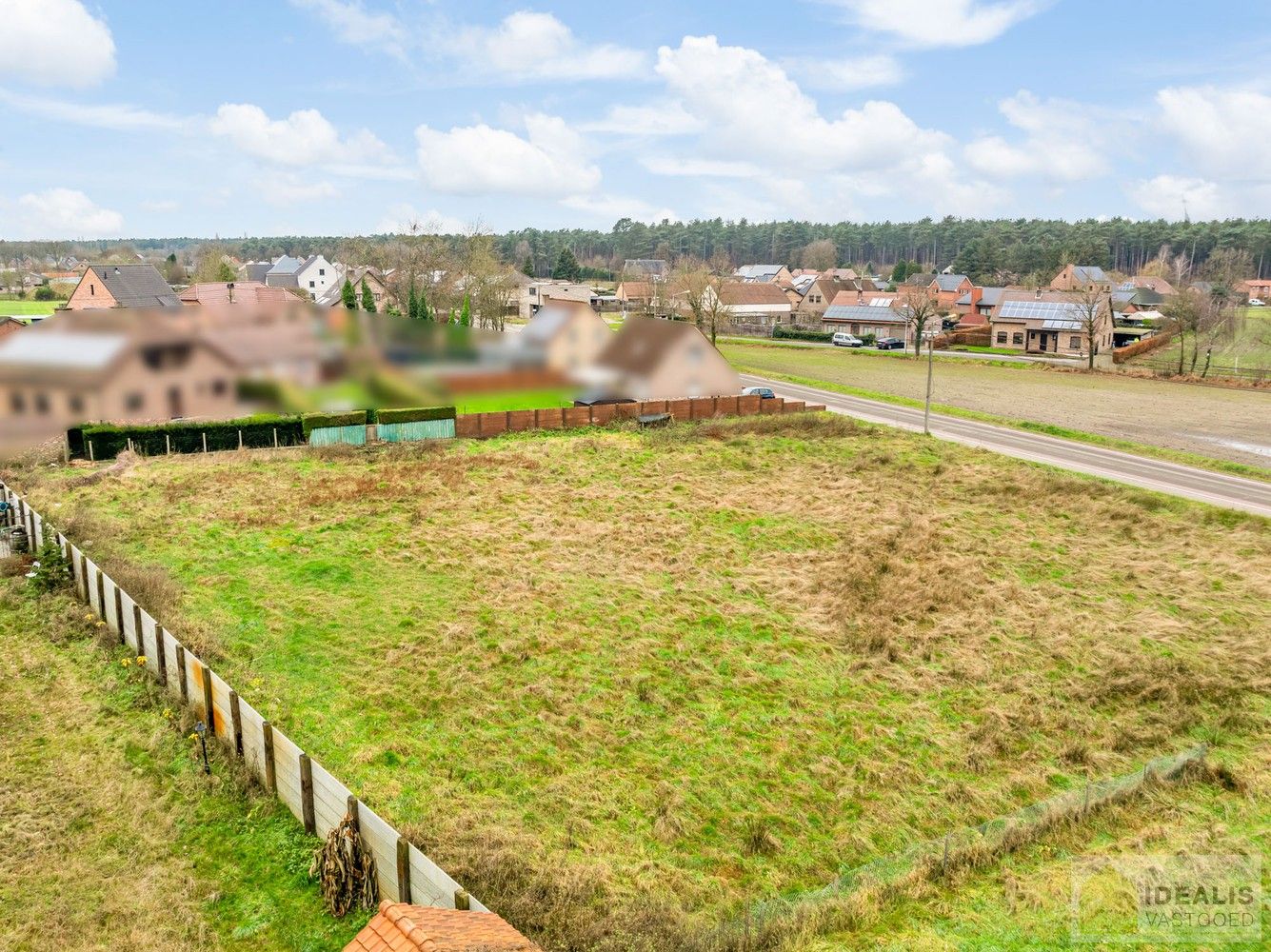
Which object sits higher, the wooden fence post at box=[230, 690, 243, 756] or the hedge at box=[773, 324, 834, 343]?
the hedge at box=[773, 324, 834, 343]

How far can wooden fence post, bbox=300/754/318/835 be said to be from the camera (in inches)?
467

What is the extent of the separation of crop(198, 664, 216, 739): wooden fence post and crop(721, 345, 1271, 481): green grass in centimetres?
3907

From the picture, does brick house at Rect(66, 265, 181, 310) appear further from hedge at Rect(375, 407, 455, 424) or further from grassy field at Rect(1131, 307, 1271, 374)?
grassy field at Rect(1131, 307, 1271, 374)

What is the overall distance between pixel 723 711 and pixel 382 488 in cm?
1890

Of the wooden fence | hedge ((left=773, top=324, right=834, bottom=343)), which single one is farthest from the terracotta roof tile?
hedge ((left=773, top=324, right=834, bottom=343))

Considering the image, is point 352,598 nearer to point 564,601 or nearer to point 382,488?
point 564,601

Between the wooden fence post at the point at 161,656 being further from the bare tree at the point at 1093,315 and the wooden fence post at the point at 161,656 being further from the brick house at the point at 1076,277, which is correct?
the brick house at the point at 1076,277

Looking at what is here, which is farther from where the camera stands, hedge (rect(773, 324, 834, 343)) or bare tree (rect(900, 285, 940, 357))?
hedge (rect(773, 324, 834, 343))

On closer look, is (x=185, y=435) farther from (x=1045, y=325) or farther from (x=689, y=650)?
→ (x=1045, y=325)

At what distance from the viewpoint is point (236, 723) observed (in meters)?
13.5

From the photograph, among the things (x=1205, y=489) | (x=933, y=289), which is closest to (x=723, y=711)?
(x=1205, y=489)

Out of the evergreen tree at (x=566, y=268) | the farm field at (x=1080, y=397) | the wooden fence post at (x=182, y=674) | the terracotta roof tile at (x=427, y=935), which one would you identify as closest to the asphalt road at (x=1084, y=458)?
the farm field at (x=1080, y=397)

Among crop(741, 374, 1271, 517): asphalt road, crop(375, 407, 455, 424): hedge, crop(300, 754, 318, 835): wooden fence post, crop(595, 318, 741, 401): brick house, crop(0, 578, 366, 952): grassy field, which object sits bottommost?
crop(0, 578, 366, 952): grassy field

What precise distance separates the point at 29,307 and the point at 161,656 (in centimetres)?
10351
